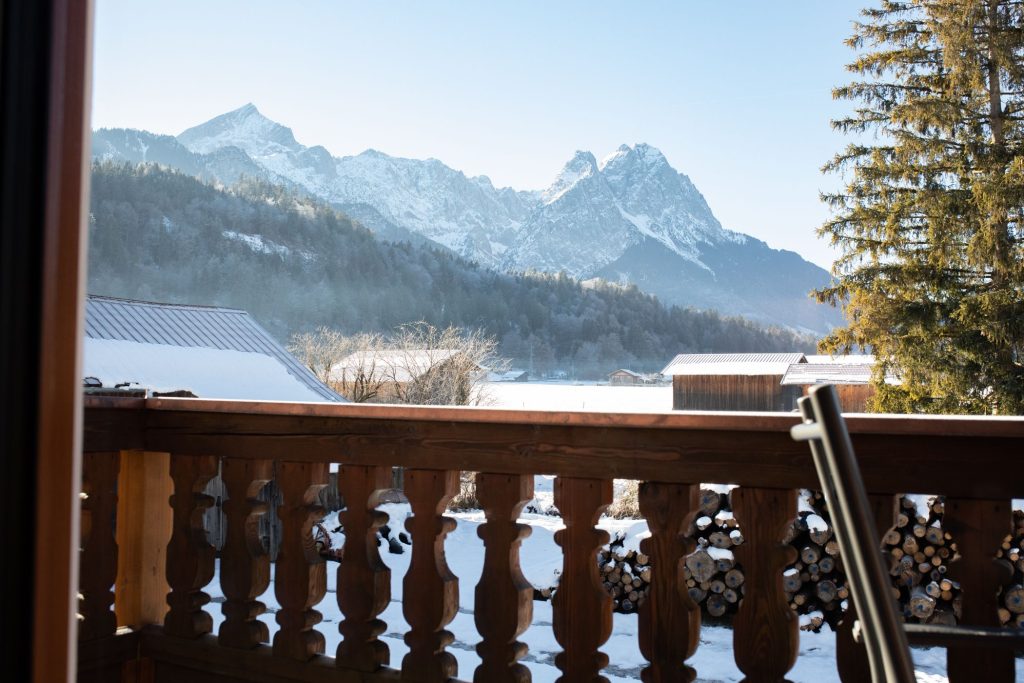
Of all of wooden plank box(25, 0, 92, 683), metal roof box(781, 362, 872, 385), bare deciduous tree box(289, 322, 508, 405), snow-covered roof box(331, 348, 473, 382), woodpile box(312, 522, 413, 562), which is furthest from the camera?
metal roof box(781, 362, 872, 385)

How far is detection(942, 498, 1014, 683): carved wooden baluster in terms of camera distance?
3.80 feet

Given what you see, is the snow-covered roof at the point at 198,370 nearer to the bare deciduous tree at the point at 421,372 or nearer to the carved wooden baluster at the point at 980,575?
the bare deciduous tree at the point at 421,372

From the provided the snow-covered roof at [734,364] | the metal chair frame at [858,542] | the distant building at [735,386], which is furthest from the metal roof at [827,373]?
the metal chair frame at [858,542]

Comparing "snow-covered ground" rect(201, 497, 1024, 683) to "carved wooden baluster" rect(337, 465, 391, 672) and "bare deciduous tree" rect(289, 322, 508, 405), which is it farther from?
"bare deciduous tree" rect(289, 322, 508, 405)

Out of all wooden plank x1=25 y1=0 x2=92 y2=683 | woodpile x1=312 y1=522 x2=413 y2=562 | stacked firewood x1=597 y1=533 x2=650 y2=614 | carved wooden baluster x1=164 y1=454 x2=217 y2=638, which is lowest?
woodpile x1=312 y1=522 x2=413 y2=562

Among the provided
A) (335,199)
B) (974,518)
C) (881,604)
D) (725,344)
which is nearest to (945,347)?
(974,518)

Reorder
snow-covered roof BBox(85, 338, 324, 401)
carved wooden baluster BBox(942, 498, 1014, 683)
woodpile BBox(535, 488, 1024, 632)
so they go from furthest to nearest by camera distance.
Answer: snow-covered roof BBox(85, 338, 324, 401), woodpile BBox(535, 488, 1024, 632), carved wooden baluster BBox(942, 498, 1014, 683)

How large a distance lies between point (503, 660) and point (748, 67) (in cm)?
6862

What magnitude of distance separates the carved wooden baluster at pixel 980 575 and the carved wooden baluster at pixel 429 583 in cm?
77

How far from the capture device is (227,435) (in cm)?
168

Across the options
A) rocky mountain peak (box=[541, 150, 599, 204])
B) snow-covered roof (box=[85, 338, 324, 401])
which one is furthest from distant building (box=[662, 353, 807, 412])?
rocky mountain peak (box=[541, 150, 599, 204])

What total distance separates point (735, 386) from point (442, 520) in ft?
84.6

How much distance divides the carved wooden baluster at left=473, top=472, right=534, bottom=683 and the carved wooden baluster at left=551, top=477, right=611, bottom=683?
7 centimetres

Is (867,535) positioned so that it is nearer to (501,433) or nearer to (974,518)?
(974,518)
